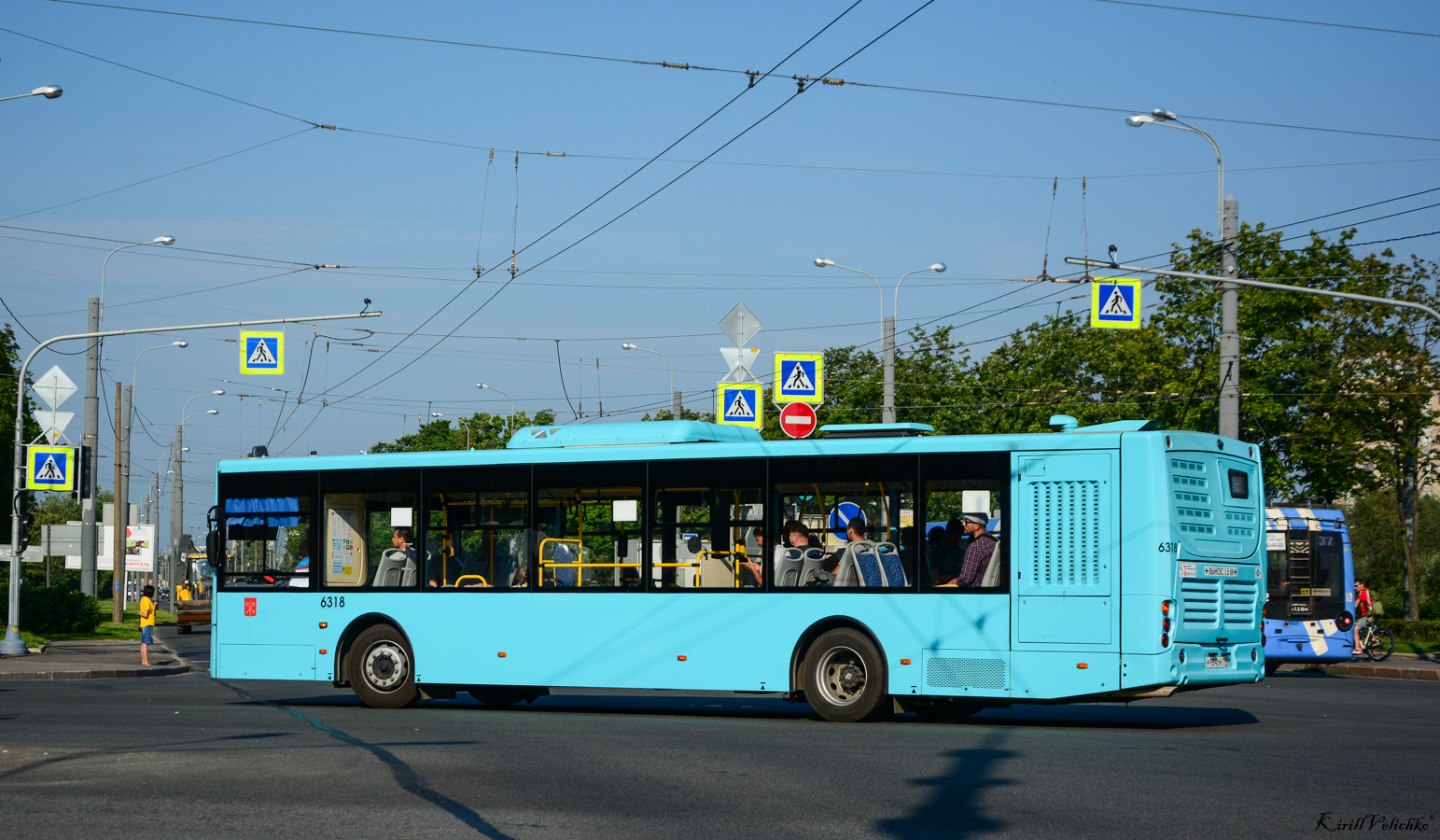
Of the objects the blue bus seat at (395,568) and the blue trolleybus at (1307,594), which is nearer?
the blue bus seat at (395,568)

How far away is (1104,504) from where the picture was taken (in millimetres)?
12859

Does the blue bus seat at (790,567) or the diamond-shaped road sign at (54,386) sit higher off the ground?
the diamond-shaped road sign at (54,386)

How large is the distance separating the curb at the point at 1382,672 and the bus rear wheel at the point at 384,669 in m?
17.6

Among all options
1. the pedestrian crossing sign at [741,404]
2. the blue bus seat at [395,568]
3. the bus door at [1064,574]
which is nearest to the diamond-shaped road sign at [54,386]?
the pedestrian crossing sign at [741,404]

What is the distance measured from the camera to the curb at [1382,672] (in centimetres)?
2534

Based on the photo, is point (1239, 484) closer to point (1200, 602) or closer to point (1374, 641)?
point (1200, 602)

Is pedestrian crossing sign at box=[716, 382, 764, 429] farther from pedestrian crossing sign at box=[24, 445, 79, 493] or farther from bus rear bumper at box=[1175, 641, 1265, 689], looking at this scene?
bus rear bumper at box=[1175, 641, 1265, 689]

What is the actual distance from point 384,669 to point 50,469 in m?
15.7

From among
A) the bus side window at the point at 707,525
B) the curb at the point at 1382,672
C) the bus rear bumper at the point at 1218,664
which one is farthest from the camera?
the curb at the point at 1382,672

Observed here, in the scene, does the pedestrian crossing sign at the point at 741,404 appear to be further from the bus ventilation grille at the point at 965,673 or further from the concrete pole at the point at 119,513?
the concrete pole at the point at 119,513

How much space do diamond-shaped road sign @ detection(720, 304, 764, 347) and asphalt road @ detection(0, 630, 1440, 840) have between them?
991 cm

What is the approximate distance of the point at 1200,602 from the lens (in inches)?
506

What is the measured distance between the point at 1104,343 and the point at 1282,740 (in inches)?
1717

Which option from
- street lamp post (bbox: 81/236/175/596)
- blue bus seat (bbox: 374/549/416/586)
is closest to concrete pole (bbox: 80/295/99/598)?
street lamp post (bbox: 81/236/175/596)
